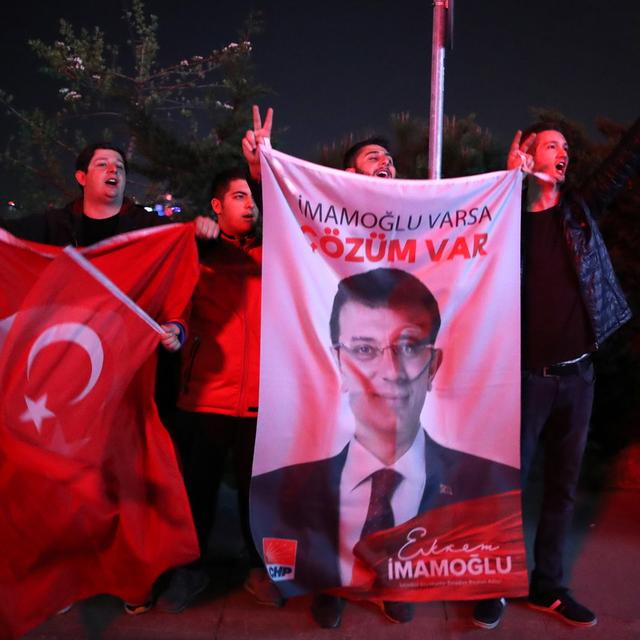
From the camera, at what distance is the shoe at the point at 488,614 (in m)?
3.10

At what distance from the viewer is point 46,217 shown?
11.0 ft

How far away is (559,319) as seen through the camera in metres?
3.11

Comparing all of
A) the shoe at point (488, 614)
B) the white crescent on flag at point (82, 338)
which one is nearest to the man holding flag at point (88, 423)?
the white crescent on flag at point (82, 338)

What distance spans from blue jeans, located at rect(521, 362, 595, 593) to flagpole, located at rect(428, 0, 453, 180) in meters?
1.27

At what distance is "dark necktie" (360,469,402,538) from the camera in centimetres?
303

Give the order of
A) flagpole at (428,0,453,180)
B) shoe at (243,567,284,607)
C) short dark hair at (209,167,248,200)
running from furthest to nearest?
1. flagpole at (428,0,453,180)
2. short dark hair at (209,167,248,200)
3. shoe at (243,567,284,607)

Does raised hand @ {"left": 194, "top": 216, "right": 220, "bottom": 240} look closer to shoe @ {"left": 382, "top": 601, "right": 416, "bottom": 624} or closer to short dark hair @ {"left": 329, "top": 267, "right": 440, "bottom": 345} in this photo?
short dark hair @ {"left": 329, "top": 267, "right": 440, "bottom": 345}

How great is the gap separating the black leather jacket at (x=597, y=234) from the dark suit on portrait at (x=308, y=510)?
924 millimetres

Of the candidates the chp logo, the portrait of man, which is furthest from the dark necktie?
the chp logo

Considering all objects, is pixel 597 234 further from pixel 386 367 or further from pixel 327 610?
pixel 327 610

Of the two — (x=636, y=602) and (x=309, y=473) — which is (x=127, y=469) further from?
(x=636, y=602)

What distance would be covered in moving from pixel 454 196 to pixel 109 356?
1.60 m

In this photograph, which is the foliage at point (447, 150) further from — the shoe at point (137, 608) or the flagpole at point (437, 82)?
the shoe at point (137, 608)

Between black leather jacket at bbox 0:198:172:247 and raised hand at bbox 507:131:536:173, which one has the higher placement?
raised hand at bbox 507:131:536:173
